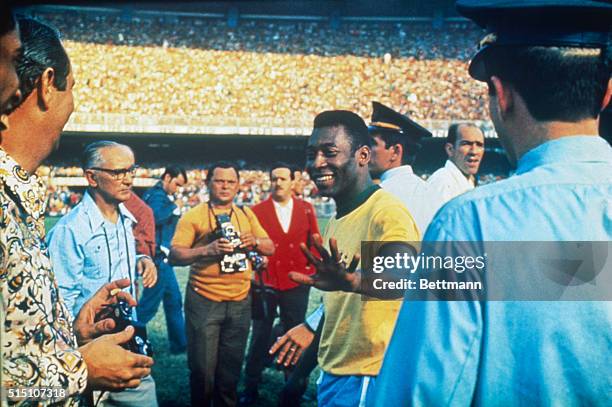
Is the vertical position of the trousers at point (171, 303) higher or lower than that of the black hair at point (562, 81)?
lower

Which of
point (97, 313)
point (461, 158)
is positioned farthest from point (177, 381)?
point (97, 313)

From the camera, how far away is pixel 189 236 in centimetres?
439

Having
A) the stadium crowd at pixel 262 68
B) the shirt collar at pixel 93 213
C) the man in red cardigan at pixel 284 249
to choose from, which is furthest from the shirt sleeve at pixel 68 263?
the stadium crowd at pixel 262 68

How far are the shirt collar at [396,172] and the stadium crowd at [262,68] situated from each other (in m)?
15.7

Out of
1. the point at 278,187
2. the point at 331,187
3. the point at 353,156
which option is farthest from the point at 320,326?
the point at 278,187

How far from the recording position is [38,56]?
170cm

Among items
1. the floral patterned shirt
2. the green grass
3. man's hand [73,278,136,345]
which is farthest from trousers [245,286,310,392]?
the floral patterned shirt

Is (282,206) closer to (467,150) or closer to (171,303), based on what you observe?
(171,303)

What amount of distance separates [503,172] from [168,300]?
15.7 m

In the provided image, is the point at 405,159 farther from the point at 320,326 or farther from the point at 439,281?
the point at 439,281

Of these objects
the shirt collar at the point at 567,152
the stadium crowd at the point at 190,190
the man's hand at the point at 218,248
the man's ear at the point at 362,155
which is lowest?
the shirt collar at the point at 567,152

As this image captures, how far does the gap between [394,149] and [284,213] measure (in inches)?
62.9

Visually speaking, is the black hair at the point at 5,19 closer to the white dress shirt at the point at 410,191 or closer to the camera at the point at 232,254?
the white dress shirt at the point at 410,191

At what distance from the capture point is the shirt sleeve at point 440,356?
1.04 meters
